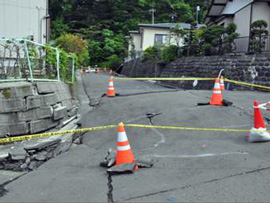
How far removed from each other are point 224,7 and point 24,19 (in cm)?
1442

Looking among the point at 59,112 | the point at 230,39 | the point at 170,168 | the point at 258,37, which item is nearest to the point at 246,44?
the point at 230,39

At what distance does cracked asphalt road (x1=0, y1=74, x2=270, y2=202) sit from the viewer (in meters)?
3.38

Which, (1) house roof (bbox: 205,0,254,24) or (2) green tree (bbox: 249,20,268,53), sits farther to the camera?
(1) house roof (bbox: 205,0,254,24)

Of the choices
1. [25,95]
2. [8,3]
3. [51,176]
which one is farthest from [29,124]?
[8,3]

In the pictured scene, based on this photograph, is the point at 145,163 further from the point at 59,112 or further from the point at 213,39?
the point at 213,39

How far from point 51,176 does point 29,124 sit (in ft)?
8.81

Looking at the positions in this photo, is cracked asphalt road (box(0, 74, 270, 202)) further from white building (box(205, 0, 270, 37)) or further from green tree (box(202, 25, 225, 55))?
white building (box(205, 0, 270, 37))

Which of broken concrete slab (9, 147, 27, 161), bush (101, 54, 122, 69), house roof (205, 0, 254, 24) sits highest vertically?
house roof (205, 0, 254, 24)

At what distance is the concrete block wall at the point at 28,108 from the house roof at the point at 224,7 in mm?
13046

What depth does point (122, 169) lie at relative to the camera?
13.3ft

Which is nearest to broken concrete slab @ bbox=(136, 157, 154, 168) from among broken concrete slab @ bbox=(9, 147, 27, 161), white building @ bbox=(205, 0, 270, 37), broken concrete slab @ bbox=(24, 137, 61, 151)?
broken concrete slab @ bbox=(24, 137, 61, 151)

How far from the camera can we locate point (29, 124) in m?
6.62

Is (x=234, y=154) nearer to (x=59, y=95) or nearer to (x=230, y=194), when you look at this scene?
Answer: (x=230, y=194)

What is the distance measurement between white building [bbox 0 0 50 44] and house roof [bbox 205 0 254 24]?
11.6 metres
